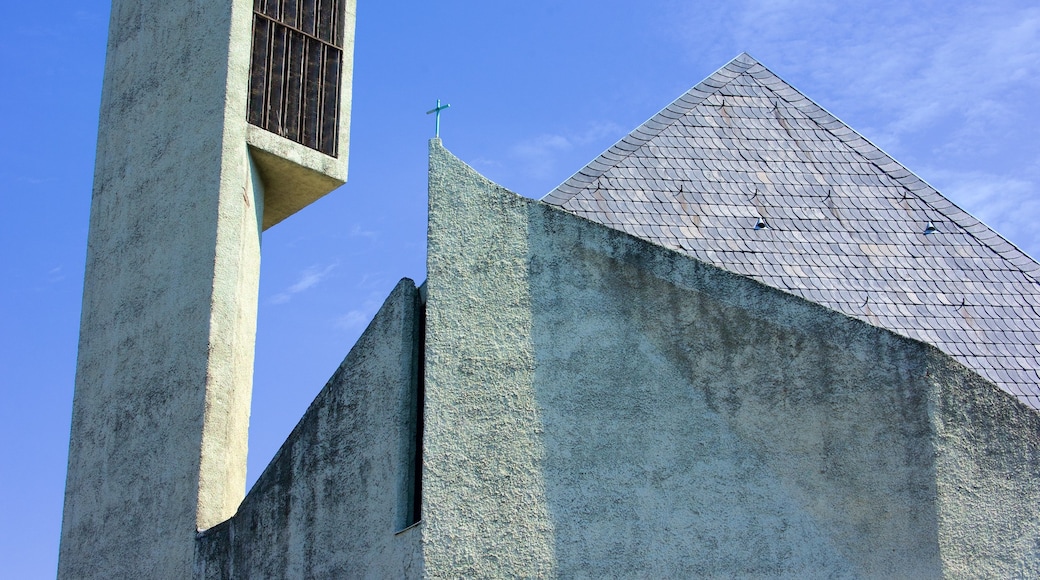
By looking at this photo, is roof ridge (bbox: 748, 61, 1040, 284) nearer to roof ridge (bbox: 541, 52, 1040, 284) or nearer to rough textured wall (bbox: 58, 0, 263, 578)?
roof ridge (bbox: 541, 52, 1040, 284)

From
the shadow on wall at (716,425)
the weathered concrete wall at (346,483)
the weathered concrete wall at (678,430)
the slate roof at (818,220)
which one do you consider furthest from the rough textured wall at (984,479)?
the weathered concrete wall at (346,483)

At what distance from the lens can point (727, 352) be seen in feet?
41.0

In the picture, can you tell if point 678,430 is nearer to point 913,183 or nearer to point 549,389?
point 549,389

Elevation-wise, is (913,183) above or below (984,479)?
above

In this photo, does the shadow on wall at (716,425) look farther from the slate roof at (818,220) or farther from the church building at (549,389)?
the slate roof at (818,220)

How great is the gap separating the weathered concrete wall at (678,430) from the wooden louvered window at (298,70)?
4.47 meters

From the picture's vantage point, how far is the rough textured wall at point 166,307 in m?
14.4

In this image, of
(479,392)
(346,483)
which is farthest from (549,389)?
(346,483)

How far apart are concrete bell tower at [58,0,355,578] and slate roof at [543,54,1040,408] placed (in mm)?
3177

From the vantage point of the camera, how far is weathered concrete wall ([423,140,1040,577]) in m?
11.9

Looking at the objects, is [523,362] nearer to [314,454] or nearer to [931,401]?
[314,454]

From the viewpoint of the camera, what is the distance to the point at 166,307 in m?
15.3

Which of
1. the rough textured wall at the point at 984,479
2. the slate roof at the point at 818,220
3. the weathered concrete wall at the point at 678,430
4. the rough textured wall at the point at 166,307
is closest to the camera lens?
the rough textured wall at the point at 984,479

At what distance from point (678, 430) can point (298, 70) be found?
7212mm
